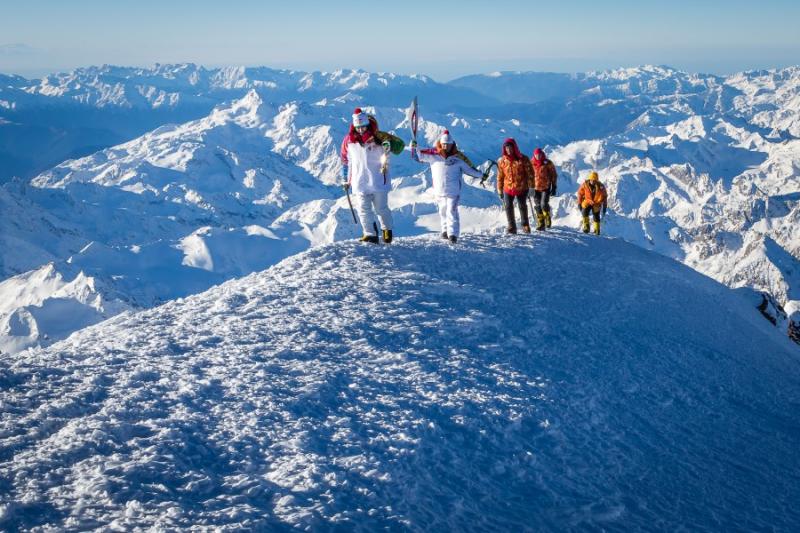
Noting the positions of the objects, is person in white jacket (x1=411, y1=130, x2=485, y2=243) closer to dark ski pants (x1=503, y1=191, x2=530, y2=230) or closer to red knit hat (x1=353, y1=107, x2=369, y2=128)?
red knit hat (x1=353, y1=107, x2=369, y2=128)

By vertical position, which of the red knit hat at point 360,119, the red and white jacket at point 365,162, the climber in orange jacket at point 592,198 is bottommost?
the climber in orange jacket at point 592,198

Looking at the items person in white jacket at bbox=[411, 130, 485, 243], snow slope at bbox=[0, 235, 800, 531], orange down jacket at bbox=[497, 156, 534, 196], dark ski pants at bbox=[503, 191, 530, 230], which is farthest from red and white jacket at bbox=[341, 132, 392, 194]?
dark ski pants at bbox=[503, 191, 530, 230]

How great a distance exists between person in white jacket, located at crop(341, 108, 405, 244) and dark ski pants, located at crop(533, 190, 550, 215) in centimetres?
657

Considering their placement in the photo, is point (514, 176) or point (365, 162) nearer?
point (365, 162)

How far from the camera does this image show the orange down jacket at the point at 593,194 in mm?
19547

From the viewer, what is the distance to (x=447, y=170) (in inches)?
581

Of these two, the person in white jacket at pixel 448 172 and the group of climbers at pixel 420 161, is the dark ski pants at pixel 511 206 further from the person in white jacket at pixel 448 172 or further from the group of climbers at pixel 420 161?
the person in white jacket at pixel 448 172

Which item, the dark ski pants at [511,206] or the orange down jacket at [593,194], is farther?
the orange down jacket at [593,194]

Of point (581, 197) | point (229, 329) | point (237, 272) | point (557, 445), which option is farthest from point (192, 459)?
point (237, 272)

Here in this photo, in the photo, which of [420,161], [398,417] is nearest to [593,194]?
[420,161]

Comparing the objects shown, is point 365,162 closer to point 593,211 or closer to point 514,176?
point 514,176

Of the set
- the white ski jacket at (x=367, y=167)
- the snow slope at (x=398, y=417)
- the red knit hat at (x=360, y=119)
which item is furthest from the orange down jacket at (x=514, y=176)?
the snow slope at (x=398, y=417)

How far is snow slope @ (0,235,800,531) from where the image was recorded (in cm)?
570

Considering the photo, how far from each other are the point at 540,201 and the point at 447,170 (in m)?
5.17
